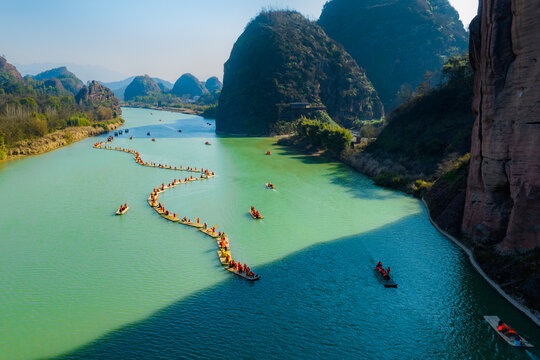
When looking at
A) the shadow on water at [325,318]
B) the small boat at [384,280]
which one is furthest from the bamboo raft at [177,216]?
the small boat at [384,280]

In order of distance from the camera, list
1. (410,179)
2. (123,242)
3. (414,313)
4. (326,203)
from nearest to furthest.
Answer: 1. (414,313)
2. (123,242)
3. (326,203)
4. (410,179)

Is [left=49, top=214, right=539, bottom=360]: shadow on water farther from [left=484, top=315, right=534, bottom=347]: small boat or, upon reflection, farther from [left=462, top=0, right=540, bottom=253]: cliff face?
[left=462, top=0, right=540, bottom=253]: cliff face

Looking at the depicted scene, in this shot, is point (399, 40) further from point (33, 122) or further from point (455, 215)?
point (455, 215)

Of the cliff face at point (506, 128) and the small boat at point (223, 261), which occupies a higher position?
the cliff face at point (506, 128)

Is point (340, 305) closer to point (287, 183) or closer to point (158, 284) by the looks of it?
point (158, 284)

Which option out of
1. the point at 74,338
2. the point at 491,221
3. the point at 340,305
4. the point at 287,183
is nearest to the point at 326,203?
the point at 287,183

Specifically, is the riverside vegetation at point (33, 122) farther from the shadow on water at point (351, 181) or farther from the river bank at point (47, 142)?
the shadow on water at point (351, 181)

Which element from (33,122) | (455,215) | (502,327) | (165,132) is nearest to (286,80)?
(165,132)

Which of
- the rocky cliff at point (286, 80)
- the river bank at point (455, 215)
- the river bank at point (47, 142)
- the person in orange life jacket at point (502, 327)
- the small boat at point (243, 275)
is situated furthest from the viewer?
the rocky cliff at point (286, 80)
